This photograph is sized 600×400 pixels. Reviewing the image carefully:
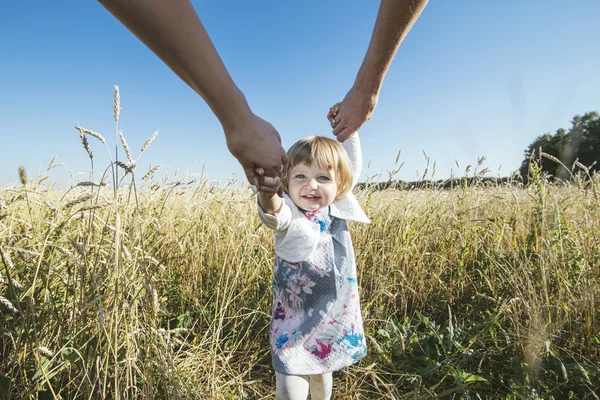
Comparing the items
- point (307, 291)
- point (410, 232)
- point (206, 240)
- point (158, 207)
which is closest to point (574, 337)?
point (410, 232)

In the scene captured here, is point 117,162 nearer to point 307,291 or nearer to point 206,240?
point 307,291

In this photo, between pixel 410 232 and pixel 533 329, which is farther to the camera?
pixel 410 232

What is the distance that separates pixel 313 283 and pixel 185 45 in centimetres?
99

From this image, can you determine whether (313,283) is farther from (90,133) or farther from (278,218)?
(90,133)

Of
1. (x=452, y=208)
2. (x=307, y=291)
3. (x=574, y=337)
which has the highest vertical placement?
(x=452, y=208)

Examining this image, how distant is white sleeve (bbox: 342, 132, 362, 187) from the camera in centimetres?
167

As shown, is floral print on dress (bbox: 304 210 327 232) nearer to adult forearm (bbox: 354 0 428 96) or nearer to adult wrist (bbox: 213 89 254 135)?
adult forearm (bbox: 354 0 428 96)

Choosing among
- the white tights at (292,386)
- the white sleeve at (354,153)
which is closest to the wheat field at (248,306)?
the white tights at (292,386)

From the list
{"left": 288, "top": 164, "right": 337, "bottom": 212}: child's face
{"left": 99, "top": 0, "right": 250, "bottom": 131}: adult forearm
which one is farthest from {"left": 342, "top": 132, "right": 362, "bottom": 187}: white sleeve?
{"left": 99, "top": 0, "right": 250, "bottom": 131}: adult forearm

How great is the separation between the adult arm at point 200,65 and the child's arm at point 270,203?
26cm

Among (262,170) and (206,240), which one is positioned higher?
(262,170)

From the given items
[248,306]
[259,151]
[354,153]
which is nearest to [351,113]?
[354,153]

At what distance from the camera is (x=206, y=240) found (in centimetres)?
238

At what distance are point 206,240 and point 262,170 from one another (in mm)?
1639
